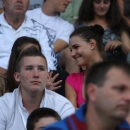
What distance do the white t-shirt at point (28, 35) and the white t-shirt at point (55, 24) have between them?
→ 0.20 meters

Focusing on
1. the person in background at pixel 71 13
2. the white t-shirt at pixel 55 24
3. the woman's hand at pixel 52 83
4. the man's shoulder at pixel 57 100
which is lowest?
the man's shoulder at pixel 57 100

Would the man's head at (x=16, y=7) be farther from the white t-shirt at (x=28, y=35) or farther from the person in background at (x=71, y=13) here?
the person in background at (x=71, y=13)

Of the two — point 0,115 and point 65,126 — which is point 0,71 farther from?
point 65,126

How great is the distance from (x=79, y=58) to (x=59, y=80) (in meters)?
0.35

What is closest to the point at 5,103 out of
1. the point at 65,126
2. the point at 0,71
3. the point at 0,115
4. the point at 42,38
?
the point at 0,115

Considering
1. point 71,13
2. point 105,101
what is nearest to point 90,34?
point 71,13

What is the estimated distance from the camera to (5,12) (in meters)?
5.60

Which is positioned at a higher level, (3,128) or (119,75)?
(119,75)

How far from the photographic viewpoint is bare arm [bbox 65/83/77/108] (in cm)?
473

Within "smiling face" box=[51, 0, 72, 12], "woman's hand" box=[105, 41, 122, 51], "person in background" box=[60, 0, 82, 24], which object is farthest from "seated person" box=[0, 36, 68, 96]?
"person in background" box=[60, 0, 82, 24]

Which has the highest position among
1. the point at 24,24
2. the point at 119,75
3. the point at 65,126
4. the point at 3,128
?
the point at 24,24

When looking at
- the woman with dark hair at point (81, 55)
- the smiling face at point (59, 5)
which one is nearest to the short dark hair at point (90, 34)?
the woman with dark hair at point (81, 55)

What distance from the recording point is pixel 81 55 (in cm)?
476

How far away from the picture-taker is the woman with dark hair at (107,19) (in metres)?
5.72
